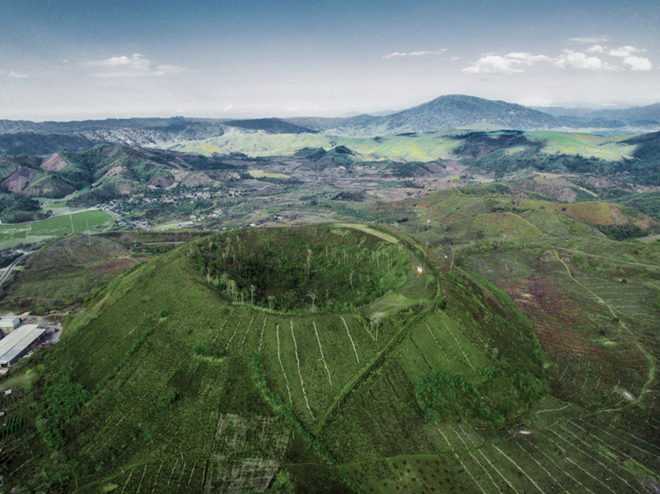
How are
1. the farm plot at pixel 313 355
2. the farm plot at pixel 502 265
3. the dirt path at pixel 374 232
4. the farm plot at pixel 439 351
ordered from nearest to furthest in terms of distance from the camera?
1. the farm plot at pixel 313 355
2. the farm plot at pixel 439 351
3. the dirt path at pixel 374 232
4. the farm plot at pixel 502 265

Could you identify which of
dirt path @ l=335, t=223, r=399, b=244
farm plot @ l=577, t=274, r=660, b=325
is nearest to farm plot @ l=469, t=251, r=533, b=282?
farm plot @ l=577, t=274, r=660, b=325

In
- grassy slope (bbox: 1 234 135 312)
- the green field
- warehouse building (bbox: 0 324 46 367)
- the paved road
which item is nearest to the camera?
warehouse building (bbox: 0 324 46 367)

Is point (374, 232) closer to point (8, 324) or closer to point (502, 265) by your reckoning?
point (502, 265)

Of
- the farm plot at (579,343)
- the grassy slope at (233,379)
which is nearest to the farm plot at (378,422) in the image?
the grassy slope at (233,379)

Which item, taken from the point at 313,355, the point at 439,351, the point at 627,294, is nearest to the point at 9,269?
the point at 313,355

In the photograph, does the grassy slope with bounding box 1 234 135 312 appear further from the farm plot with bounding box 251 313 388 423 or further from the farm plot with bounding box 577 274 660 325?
the farm plot with bounding box 577 274 660 325

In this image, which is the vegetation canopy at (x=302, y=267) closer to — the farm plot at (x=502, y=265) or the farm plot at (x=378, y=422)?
the farm plot at (x=378, y=422)
